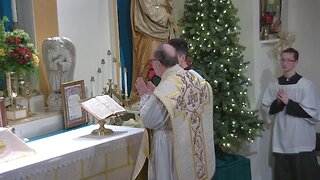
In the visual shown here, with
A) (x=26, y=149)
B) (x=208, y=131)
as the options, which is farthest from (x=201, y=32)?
(x=26, y=149)

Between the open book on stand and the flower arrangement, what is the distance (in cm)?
59

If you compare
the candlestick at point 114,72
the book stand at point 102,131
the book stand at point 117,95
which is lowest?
the book stand at point 102,131

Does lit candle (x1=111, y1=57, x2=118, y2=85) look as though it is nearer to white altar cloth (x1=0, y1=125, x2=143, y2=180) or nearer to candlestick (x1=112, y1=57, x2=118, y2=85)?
candlestick (x1=112, y1=57, x2=118, y2=85)

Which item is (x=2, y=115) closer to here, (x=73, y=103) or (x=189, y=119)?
(x=73, y=103)

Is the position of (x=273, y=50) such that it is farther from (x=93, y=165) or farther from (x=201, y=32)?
(x=93, y=165)

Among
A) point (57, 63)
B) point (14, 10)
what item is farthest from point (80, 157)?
point (14, 10)

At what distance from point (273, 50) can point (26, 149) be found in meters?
3.75

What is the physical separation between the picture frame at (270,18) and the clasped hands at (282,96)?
0.86 m

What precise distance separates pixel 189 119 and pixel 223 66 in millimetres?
1800

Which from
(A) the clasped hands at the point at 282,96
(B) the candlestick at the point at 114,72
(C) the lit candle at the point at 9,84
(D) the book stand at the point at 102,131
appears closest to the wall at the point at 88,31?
(B) the candlestick at the point at 114,72

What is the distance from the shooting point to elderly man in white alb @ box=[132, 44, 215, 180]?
3578 millimetres

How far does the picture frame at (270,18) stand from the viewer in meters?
6.05

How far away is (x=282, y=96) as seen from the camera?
215 inches

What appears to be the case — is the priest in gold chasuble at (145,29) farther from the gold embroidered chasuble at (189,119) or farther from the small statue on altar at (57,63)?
the gold embroidered chasuble at (189,119)
